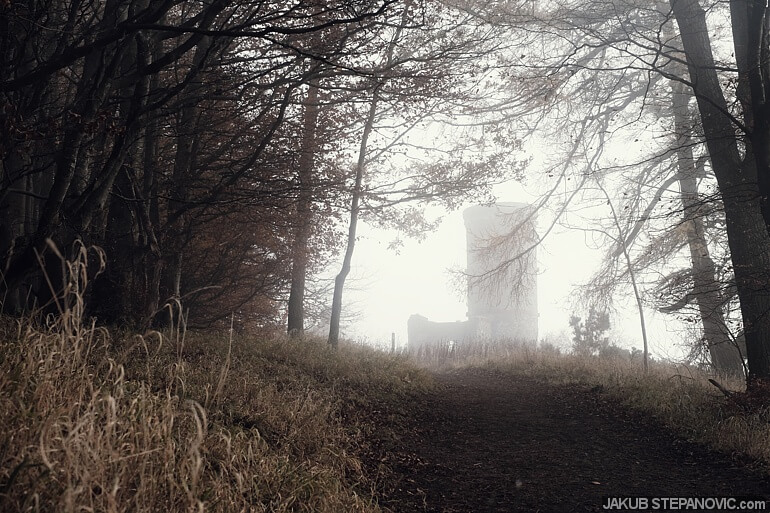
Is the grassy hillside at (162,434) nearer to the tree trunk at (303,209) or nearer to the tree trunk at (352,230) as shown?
the tree trunk at (303,209)

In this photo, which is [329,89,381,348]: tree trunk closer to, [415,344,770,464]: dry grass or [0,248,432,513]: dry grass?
[415,344,770,464]: dry grass

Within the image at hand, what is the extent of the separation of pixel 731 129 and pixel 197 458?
839 cm

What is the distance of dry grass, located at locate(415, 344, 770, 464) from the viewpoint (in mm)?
5816

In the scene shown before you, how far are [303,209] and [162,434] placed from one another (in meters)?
6.27

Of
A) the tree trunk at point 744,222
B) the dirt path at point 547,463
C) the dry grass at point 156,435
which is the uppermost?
the tree trunk at point 744,222

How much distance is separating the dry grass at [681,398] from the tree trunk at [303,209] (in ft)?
19.1

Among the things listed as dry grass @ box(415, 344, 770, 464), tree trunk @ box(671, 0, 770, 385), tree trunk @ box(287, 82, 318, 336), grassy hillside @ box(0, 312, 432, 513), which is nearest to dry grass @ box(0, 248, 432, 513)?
grassy hillside @ box(0, 312, 432, 513)

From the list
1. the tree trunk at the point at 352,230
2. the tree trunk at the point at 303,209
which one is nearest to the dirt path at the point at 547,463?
the tree trunk at the point at 303,209

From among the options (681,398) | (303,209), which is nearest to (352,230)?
(303,209)

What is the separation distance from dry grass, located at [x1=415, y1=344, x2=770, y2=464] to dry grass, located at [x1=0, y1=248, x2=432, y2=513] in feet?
12.9

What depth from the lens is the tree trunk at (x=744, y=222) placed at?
713cm

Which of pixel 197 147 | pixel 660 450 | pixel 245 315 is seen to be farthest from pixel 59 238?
pixel 660 450

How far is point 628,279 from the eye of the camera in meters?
13.5

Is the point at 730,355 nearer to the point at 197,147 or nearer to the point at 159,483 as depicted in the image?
the point at 197,147
